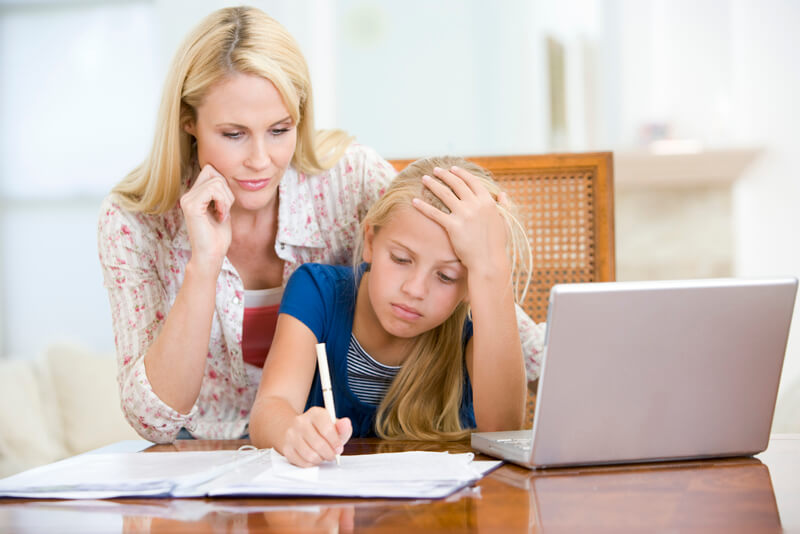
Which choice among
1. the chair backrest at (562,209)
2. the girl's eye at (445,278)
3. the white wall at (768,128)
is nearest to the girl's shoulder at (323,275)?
the girl's eye at (445,278)

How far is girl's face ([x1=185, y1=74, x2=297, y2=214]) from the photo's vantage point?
4.30 ft

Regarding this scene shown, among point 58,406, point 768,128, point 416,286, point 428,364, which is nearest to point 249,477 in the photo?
point 416,286

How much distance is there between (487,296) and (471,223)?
112 millimetres

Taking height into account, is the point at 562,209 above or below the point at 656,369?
above

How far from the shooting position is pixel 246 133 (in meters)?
1.34

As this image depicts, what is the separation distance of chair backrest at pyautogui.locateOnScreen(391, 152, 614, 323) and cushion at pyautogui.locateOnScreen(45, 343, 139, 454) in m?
2.02

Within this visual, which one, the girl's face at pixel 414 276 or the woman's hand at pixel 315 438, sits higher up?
the girl's face at pixel 414 276

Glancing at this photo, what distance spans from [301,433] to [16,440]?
242 cm

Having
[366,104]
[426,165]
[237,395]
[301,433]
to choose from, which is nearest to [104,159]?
[366,104]

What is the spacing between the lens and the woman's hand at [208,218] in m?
1.30

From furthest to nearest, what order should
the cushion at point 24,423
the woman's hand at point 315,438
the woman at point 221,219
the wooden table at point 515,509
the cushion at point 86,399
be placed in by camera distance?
the cushion at point 86,399 → the cushion at point 24,423 → the woman at point 221,219 → the woman's hand at point 315,438 → the wooden table at point 515,509

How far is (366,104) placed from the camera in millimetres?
3998

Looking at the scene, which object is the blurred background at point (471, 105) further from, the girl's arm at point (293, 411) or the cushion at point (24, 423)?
the girl's arm at point (293, 411)

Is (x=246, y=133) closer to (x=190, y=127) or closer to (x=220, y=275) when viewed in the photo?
(x=190, y=127)
